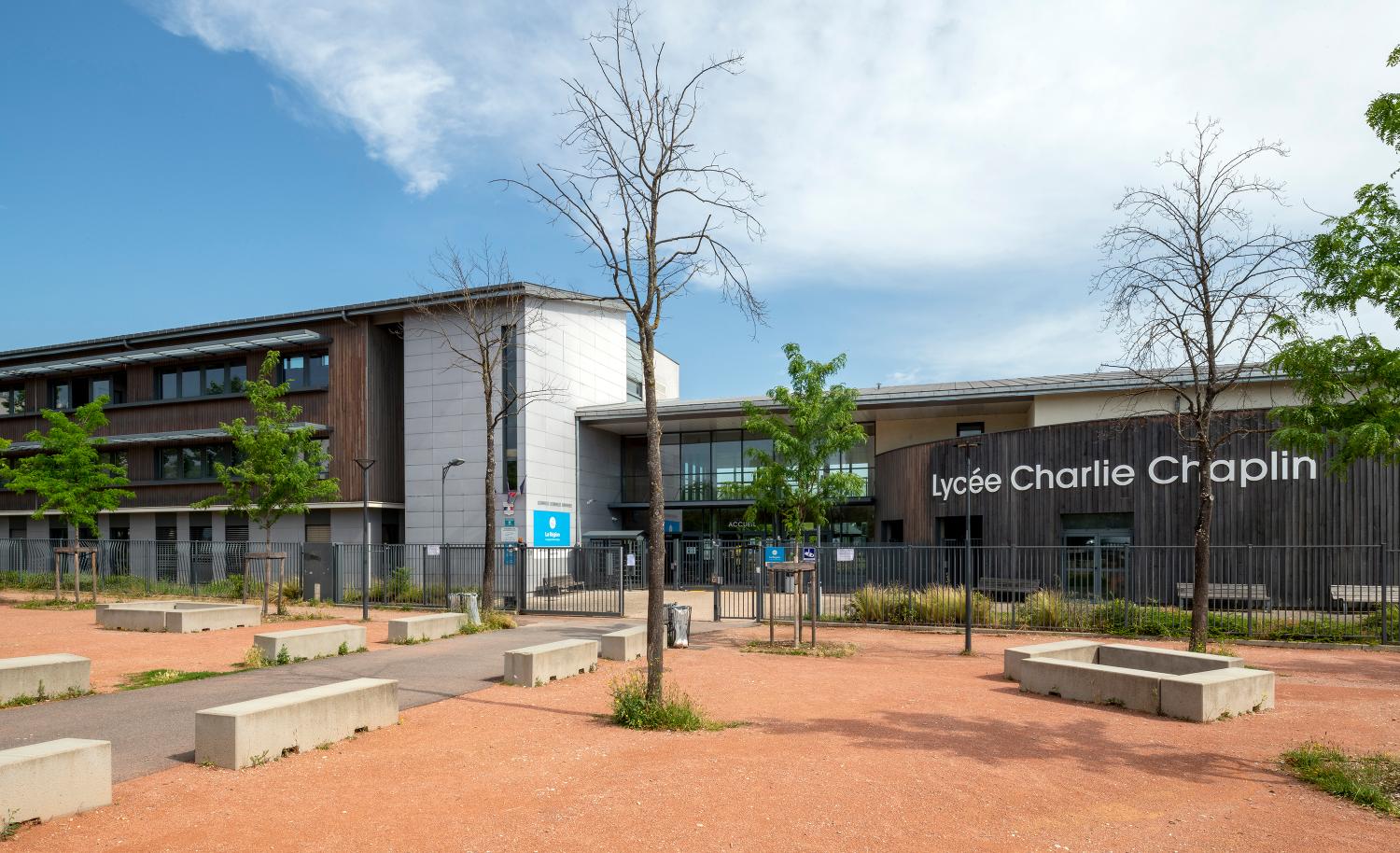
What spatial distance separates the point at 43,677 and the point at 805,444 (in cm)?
1307

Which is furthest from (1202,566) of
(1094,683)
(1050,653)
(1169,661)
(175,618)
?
(175,618)

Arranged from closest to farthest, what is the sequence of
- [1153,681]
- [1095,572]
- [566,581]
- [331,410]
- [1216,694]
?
1. [1216,694]
2. [1153,681]
3. [1095,572]
4. [566,581]
5. [331,410]

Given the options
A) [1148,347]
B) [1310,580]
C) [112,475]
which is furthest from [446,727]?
[112,475]

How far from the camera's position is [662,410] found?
36.0 metres

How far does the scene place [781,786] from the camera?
7.35m

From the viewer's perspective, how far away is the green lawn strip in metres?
7.22

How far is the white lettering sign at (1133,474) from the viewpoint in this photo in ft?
75.9

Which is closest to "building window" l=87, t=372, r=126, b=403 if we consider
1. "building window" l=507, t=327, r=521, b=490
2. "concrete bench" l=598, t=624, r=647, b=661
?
"building window" l=507, t=327, r=521, b=490

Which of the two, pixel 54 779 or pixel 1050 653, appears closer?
pixel 54 779

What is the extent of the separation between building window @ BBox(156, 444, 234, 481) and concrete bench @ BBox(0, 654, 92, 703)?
2743 cm

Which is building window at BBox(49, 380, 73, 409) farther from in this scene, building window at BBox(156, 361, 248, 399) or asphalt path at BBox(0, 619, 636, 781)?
asphalt path at BBox(0, 619, 636, 781)

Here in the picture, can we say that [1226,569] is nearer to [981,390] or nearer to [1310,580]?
[1310,580]

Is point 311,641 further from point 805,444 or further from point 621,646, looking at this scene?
point 805,444

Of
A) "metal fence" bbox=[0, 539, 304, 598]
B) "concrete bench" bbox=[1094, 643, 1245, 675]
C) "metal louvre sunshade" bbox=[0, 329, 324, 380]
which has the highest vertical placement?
"metal louvre sunshade" bbox=[0, 329, 324, 380]
